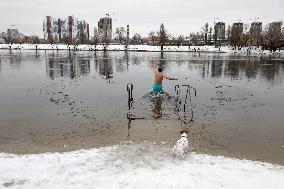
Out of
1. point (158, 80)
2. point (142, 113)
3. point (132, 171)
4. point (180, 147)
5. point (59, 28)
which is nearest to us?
point (132, 171)

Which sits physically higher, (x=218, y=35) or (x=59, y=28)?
(x=59, y=28)

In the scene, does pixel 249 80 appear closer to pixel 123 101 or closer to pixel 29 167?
pixel 123 101

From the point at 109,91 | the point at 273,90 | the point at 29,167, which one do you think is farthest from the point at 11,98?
the point at 273,90

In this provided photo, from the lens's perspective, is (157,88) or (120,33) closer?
(157,88)

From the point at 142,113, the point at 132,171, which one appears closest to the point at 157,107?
the point at 142,113

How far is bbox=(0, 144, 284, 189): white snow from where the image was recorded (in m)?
7.38

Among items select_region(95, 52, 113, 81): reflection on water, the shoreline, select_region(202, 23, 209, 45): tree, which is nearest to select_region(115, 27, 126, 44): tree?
select_region(202, 23, 209, 45): tree

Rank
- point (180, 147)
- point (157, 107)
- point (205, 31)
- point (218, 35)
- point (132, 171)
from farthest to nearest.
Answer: point (218, 35)
point (205, 31)
point (157, 107)
point (180, 147)
point (132, 171)

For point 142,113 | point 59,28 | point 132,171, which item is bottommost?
point 132,171

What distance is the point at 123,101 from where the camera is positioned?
16797mm

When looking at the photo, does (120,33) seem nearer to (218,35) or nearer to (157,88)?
(218,35)

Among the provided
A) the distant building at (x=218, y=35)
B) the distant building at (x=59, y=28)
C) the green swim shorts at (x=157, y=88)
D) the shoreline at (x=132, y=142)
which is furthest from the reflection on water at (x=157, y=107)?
the distant building at (x=59, y=28)

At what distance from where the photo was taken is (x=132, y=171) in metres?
7.90

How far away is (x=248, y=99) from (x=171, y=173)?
38.5 feet
